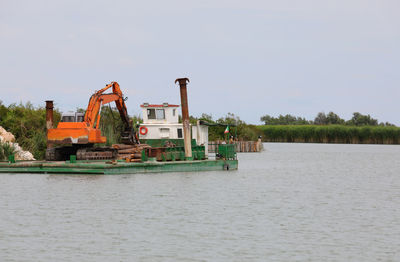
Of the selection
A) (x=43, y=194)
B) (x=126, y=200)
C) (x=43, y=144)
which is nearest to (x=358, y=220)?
(x=126, y=200)

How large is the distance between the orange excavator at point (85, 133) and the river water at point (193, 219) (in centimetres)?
220

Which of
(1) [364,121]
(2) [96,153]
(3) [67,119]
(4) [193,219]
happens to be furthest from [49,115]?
(1) [364,121]

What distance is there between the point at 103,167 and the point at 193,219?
13.0 meters

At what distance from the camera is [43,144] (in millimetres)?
49094

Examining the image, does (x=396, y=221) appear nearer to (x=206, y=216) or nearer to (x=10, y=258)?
(x=206, y=216)

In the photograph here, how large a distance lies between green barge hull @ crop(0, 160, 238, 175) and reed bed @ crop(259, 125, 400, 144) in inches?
2341

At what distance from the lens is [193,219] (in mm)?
23531

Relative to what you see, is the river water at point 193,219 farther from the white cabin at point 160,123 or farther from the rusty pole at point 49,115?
the rusty pole at point 49,115

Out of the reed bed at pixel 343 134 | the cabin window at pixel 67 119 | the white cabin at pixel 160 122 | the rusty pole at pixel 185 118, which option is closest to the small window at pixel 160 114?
the white cabin at pixel 160 122

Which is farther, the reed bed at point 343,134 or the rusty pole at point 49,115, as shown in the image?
the reed bed at point 343,134

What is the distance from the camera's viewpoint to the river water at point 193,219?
58.6 ft

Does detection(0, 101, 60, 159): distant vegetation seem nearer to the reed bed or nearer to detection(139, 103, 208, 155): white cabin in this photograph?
detection(139, 103, 208, 155): white cabin

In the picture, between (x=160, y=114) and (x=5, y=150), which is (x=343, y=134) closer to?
(x=160, y=114)

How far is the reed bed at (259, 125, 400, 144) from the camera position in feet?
314
